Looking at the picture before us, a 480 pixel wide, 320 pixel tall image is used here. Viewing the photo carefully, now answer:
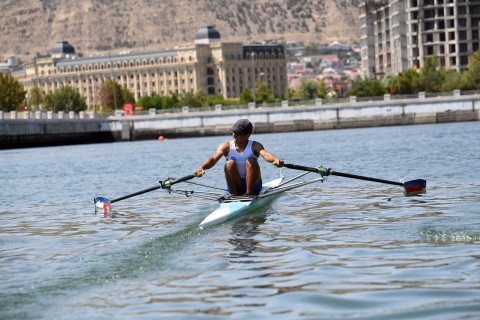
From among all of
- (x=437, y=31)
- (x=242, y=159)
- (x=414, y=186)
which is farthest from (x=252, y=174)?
(x=437, y=31)

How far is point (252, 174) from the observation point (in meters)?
23.9

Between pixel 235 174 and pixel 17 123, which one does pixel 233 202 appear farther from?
pixel 17 123

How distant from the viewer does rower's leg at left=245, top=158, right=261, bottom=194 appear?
77.5ft

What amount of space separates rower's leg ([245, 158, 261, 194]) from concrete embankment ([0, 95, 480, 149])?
265 ft

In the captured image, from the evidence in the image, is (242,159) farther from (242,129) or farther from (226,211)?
(226,211)

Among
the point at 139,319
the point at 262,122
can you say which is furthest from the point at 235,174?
the point at 262,122

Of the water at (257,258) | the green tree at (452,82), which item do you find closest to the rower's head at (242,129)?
the water at (257,258)

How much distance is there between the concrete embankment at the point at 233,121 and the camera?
108 metres

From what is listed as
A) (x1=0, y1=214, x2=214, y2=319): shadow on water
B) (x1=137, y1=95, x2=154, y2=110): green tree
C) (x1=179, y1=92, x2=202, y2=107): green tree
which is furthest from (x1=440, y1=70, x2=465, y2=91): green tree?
(x1=0, y1=214, x2=214, y2=319): shadow on water

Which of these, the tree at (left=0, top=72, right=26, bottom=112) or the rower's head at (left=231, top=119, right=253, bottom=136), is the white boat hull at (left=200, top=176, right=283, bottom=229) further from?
the tree at (left=0, top=72, right=26, bottom=112)

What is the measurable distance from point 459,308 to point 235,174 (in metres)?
10.8

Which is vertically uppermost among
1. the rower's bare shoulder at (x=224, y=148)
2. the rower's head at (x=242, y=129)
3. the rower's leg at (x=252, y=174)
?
the rower's head at (x=242, y=129)

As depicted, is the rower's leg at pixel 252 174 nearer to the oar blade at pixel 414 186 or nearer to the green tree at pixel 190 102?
the oar blade at pixel 414 186

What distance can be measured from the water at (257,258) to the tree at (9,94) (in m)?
136
